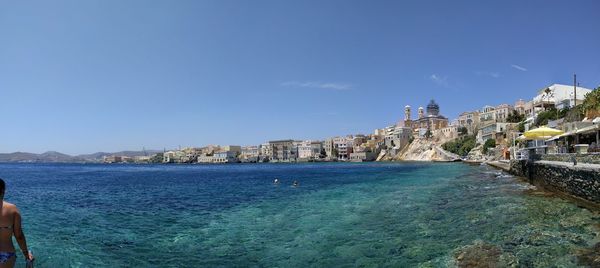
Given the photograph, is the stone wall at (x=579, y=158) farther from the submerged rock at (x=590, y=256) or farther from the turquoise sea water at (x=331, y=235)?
the submerged rock at (x=590, y=256)

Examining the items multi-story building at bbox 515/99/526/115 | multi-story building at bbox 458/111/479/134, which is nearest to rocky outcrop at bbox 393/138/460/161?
multi-story building at bbox 458/111/479/134

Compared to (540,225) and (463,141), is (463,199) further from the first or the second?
(463,141)

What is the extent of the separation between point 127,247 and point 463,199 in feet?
55.7

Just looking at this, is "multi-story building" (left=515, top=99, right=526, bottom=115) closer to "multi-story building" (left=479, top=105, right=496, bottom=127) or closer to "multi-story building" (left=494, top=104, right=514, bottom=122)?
"multi-story building" (left=494, top=104, right=514, bottom=122)

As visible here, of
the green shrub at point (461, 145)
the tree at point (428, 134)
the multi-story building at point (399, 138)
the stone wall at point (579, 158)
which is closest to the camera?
the stone wall at point (579, 158)

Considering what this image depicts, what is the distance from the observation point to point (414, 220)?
607 inches

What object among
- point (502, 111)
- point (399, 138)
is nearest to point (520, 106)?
point (502, 111)

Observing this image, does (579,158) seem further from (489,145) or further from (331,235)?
(489,145)

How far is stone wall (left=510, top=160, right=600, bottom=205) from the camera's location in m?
16.5


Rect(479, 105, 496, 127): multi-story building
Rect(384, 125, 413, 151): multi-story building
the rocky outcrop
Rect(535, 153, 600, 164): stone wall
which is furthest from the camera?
Rect(384, 125, 413, 151): multi-story building

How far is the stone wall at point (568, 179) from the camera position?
54.1ft

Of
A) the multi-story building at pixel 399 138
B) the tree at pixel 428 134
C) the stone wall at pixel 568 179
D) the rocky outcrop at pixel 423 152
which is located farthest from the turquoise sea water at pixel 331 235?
the multi-story building at pixel 399 138

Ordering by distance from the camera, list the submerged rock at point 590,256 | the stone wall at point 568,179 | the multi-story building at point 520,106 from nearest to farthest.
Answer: the submerged rock at point 590,256, the stone wall at point 568,179, the multi-story building at point 520,106

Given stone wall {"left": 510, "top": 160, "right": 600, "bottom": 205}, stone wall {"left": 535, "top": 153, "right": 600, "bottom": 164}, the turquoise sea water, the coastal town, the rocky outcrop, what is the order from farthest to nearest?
the rocky outcrop, the coastal town, stone wall {"left": 535, "top": 153, "right": 600, "bottom": 164}, stone wall {"left": 510, "top": 160, "right": 600, "bottom": 205}, the turquoise sea water
